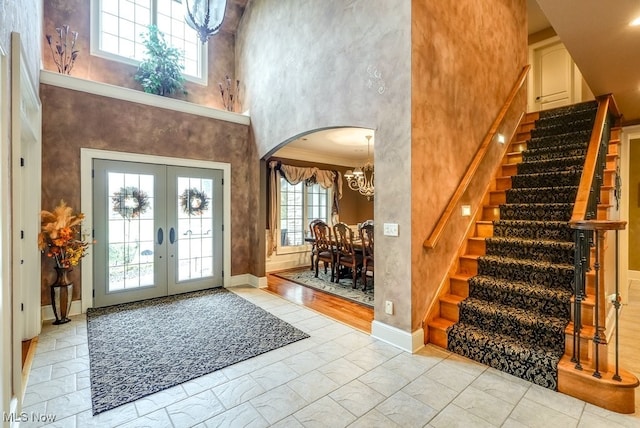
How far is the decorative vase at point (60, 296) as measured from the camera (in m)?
3.61

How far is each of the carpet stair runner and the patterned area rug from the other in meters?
1.68

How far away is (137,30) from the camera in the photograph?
5.07 meters

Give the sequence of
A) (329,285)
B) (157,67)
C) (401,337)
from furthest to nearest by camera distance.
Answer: (329,285) → (157,67) → (401,337)

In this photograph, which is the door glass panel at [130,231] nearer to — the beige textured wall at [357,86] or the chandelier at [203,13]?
the beige textured wall at [357,86]

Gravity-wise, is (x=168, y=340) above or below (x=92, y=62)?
below

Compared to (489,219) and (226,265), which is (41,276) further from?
(489,219)

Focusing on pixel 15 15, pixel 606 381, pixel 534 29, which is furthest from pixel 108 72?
pixel 534 29

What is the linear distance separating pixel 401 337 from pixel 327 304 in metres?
1.62

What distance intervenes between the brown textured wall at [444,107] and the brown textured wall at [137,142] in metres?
3.10

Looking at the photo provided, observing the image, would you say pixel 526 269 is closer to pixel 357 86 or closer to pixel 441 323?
pixel 441 323

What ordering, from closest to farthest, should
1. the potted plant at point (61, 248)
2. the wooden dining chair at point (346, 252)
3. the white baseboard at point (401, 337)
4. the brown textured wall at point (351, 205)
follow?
the white baseboard at point (401, 337) → the potted plant at point (61, 248) → the wooden dining chair at point (346, 252) → the brown textured wall at point (351, 205)

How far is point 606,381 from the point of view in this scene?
2076 mm

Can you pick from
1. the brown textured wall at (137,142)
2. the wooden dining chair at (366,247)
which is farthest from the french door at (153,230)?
the wooden dining chair at (366,247)

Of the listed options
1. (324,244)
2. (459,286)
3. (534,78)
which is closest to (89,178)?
(324,244)
